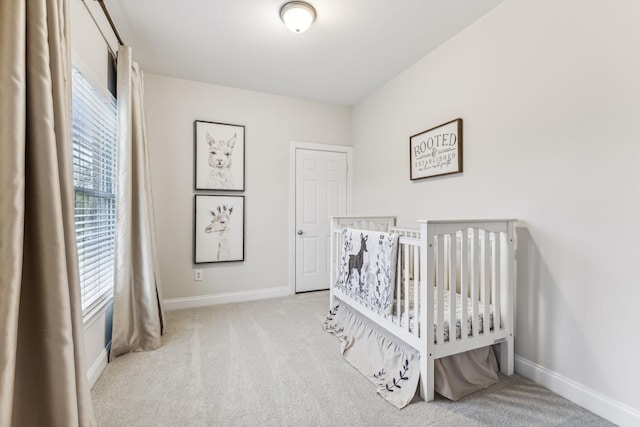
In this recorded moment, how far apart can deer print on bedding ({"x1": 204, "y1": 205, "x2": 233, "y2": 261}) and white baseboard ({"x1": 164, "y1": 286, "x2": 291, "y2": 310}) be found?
44cm

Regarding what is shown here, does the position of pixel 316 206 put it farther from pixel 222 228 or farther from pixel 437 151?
pixel 437 151

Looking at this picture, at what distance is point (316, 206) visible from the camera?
3.70 metres

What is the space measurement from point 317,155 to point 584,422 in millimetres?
3175

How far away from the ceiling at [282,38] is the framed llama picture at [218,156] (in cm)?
51

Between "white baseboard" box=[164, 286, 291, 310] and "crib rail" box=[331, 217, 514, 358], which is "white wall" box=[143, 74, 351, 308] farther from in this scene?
"crib rail" box=[331, 217, 514, 358]

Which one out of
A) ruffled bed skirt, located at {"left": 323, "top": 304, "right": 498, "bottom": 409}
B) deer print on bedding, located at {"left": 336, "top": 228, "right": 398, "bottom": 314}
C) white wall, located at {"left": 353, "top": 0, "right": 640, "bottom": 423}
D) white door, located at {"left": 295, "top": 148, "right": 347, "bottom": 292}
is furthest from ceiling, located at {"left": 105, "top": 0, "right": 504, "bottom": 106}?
ruffled bed skirt, located at {"left": 323, "top": 304, "right": 498, "bottom": 409}

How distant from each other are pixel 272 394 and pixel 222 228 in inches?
78.3

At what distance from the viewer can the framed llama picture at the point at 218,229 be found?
3.15m

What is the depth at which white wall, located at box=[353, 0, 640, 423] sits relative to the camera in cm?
141

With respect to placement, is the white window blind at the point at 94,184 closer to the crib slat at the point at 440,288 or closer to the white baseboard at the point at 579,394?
the crib slat at the point at 440,288

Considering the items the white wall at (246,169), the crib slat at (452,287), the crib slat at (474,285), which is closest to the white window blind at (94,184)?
the white wall at (246,169)

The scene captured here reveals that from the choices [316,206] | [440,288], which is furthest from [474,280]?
[316,206]

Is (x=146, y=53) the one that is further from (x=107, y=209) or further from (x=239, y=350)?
(x=239, y=350)

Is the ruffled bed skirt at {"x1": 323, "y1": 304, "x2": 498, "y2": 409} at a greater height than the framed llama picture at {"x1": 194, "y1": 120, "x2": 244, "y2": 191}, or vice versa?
the framed llama picture at {"x1": 194, "y1": 120, "x2": 244, "y2": 191}
